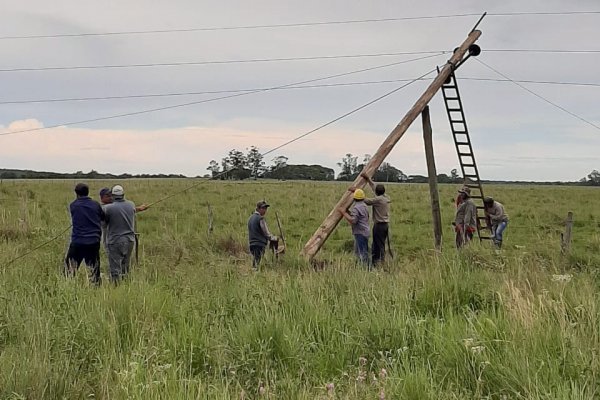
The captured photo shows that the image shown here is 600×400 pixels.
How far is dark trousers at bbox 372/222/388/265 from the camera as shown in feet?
41.9

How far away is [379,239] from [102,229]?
552cm

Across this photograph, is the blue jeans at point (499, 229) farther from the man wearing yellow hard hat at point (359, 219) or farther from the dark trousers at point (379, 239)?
the man wearing yellow hard hat at point (359, 219)

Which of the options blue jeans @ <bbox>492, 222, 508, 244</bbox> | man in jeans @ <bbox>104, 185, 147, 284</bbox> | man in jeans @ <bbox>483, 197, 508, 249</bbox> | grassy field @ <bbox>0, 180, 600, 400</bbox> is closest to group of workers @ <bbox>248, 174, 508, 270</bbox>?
blue jeans @ <bbox>492, 222, 508, 244</bbox>

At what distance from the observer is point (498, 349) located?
462 cm

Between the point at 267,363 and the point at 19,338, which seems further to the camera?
the point at 19,338

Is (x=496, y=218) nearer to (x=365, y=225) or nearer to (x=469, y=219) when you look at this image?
(x=469, y=219)

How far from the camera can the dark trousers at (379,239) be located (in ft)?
41.9

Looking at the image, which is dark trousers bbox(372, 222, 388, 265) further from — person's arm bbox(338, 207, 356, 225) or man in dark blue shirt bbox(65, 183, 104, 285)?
man in dark blue shirt bbox(65, 183, 104, 285)

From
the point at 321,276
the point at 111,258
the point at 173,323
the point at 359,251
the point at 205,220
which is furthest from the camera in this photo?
the point at 205,220

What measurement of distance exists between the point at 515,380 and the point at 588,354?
64 cm

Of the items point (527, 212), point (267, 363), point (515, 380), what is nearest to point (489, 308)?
point (515, 380)

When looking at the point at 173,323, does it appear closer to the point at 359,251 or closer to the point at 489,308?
the point at 489,308

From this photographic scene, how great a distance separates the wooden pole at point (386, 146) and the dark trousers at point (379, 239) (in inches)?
30.5

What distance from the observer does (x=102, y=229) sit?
1044 cm
